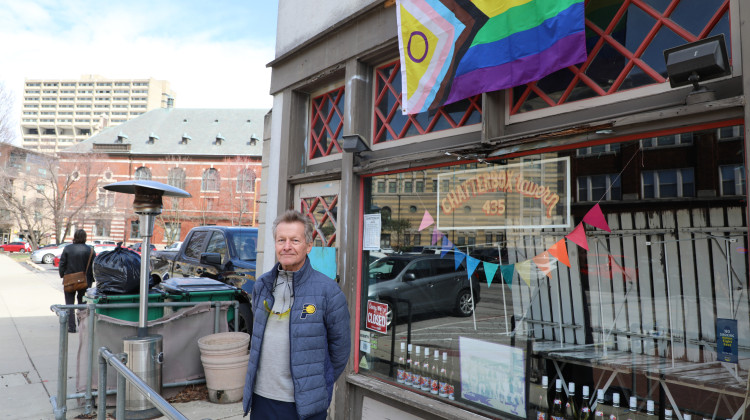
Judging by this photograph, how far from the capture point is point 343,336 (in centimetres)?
287

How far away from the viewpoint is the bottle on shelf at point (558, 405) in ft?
11.5

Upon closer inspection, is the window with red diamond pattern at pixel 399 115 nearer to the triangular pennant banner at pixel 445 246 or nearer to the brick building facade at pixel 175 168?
the triangular pennant banner at pixel 445 246

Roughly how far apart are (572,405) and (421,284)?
1.62m

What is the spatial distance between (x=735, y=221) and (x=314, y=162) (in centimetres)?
431

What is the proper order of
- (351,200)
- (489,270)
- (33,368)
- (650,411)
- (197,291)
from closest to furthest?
1. (650,411)
2. (489,270)
3. (351,200)
4. (197,291)
5. (33,368)

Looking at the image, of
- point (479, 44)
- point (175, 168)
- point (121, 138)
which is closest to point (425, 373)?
point (479, 44)

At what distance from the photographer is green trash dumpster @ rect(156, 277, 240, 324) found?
645 cm

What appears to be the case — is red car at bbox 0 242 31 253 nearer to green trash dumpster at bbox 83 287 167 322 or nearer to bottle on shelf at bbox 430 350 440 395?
green trash dumpster at bbox 83 287 167 322

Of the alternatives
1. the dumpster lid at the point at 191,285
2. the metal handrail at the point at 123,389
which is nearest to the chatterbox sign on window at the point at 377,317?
the metal handrail at the point at 123,389

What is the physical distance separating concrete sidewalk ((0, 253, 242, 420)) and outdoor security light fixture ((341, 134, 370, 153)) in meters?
3.14

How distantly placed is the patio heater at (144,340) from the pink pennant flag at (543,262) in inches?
153

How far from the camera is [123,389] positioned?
3342mm

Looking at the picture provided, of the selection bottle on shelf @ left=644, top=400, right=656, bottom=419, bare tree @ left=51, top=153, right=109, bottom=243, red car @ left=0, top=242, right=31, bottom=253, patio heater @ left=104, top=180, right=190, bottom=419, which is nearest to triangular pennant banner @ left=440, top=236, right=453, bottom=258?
bottle on shelf @ left=644, top=400, right=656, bottom=419

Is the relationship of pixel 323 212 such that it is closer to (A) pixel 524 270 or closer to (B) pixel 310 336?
(A) pixel 524 270
